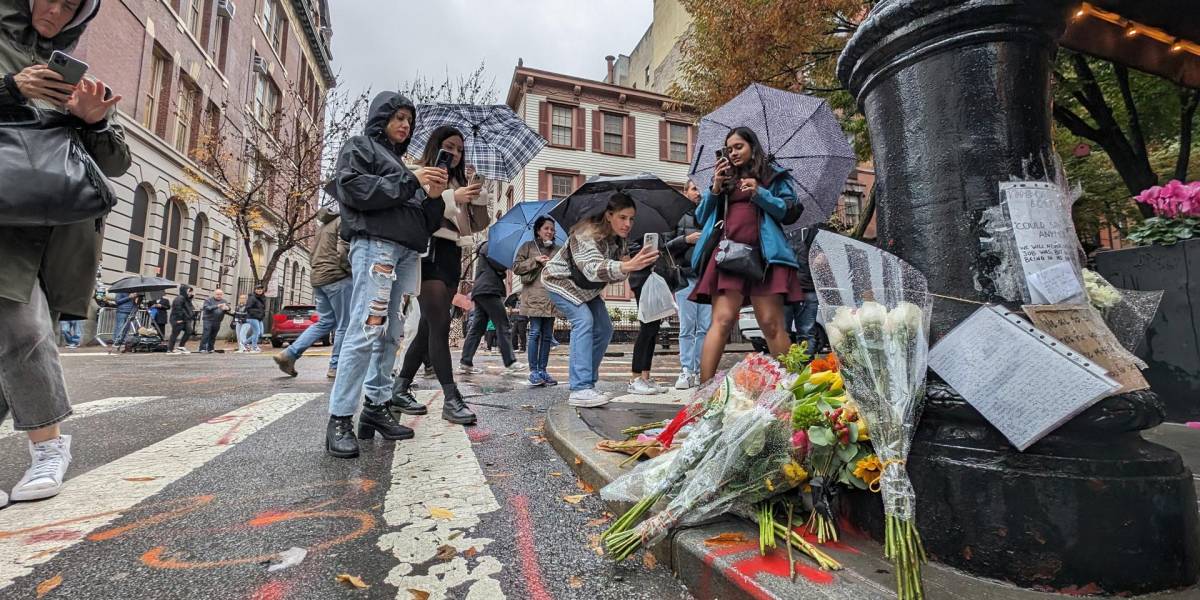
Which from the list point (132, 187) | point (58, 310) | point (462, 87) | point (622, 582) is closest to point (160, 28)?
point (132, 187)

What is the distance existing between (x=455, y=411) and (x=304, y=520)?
6.08ft

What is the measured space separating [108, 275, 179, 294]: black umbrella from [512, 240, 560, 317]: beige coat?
1490cm

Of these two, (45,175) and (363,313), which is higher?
(45,175)

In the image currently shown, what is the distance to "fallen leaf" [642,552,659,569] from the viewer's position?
1729 millimetres

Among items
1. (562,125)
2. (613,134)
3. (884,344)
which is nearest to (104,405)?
(884,344)

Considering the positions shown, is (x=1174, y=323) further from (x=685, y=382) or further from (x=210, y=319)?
(x=210, y=319)

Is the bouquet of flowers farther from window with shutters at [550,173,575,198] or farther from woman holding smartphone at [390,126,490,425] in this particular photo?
window with shutters at [550,173,575,198]

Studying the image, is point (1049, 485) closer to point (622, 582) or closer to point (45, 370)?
point (622, 582)

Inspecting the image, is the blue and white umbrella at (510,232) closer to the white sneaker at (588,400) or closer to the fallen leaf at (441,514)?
the white sneaker at (588,400)

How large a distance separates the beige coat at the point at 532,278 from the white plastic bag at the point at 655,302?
1.43 metres

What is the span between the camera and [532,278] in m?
6.63

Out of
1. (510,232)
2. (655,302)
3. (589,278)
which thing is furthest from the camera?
(510,232)

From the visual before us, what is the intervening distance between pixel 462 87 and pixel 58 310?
22.6 m

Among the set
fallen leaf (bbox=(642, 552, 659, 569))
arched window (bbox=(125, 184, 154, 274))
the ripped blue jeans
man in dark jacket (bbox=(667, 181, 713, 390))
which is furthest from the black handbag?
arched window (bbox=(125, 184, 154, 274))
